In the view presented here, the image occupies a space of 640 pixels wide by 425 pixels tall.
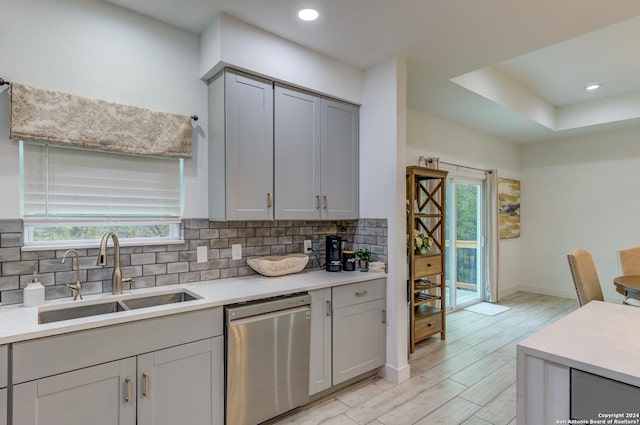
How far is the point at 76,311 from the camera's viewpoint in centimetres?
188

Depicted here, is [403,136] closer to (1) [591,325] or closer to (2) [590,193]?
(1) [591,325]

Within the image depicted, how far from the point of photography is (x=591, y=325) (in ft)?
5.11

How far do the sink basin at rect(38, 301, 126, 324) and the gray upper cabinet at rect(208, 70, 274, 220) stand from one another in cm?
84

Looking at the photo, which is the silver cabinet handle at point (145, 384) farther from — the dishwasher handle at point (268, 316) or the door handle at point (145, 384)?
the dishwasher handle at point (268, 316)

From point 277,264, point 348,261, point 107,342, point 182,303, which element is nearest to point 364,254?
point 348,261

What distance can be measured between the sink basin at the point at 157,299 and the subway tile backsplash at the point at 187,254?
0.16 meters

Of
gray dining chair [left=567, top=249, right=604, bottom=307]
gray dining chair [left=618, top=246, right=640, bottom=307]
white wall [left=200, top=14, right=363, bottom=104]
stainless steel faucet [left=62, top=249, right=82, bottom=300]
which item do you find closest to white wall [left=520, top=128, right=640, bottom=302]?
gray dining chair [left=618, top=246, right=640, bottom=307]

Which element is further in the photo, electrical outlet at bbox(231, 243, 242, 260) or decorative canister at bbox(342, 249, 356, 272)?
decorative canister at bbox(342, 249, 356, 272)

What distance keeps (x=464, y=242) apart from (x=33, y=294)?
4973 mm

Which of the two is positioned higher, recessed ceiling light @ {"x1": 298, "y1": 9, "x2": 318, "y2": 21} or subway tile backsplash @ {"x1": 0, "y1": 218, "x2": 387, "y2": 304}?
recessed ceiling light @ {"x1": 298, "y1": 9, "x2": 318, "y2": 21}

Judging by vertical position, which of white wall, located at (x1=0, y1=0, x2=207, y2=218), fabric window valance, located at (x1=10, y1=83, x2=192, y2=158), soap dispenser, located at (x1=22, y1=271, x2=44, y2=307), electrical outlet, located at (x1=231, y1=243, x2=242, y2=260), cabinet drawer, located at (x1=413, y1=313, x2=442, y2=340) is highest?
white wall, located at (x1=0, y1=0, x2=207, y2=218)

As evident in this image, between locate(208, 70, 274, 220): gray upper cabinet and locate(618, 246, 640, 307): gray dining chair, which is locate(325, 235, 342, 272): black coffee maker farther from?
locate(618, 246, 640, 307): gray dining chair

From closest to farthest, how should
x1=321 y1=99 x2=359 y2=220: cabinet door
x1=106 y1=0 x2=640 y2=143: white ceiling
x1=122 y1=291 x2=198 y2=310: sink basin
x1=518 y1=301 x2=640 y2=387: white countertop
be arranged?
x1=518 y1=301 x2=640 y2=387: white countertop
x1=122 y1=291 x2=198 y2=310: sink basin
x1=106 y1=0 x2=640 y2=143: white ceiling
x1=321 y1=99 x2=359 y2=220: cabinet door

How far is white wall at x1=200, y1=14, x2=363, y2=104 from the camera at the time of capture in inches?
89.0
